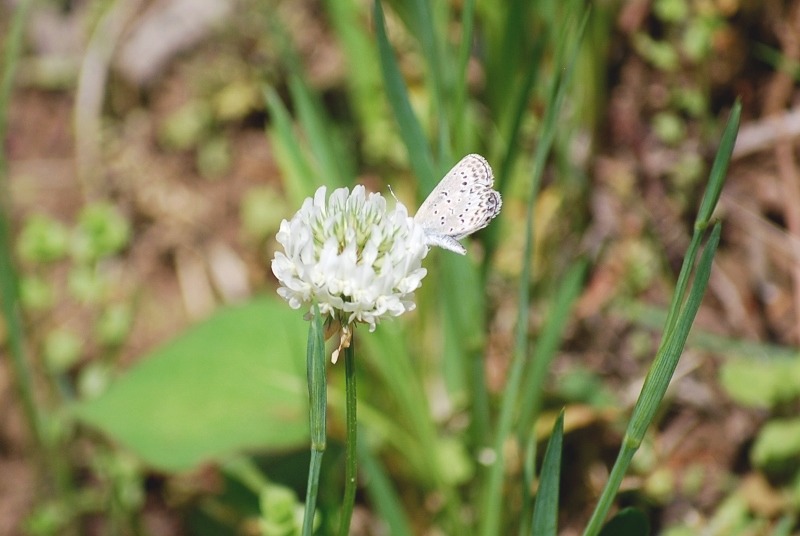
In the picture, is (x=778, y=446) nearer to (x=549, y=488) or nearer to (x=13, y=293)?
(x=549, y=488)

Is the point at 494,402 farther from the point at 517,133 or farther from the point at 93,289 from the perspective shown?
the point at 93,289

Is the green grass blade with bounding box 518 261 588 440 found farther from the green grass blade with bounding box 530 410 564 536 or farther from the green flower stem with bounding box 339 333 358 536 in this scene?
the green flower stem with bounding box 339 333 358 536

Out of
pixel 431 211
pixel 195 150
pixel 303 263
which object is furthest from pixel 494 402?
pixel 195 150

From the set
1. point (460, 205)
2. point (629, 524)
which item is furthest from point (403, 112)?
point (629, 524)

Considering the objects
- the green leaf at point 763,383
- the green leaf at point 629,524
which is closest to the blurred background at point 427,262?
the green leaf at point 763,383

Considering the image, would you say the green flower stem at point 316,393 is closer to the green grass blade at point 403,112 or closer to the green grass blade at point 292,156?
the green grass blade at point 403,112

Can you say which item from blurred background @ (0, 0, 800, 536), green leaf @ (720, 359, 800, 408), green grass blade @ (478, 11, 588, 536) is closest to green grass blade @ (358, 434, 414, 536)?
blurred background @ (0, 0, 800, 536)
